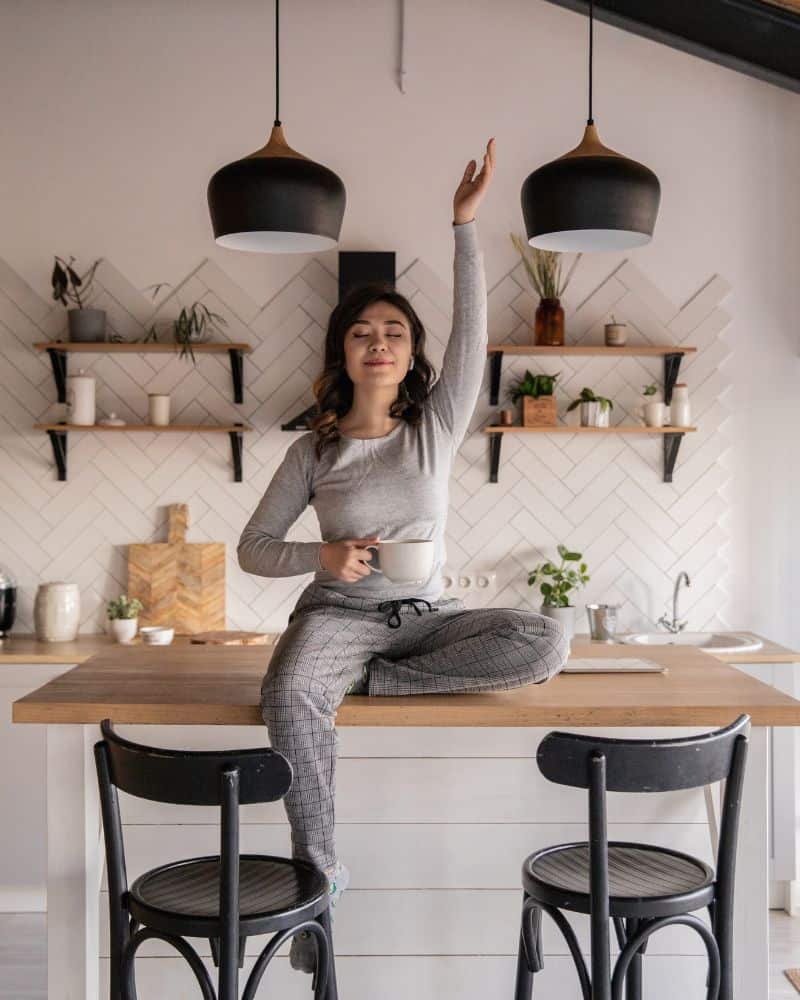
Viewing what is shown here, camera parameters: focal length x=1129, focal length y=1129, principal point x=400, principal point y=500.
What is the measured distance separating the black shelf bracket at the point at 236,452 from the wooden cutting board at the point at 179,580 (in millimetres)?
217

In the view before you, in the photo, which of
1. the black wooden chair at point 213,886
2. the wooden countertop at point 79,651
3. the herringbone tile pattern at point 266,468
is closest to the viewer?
the black wooden chair at point 213,886

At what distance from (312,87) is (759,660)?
2.53m

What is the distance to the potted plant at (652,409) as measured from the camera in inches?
156

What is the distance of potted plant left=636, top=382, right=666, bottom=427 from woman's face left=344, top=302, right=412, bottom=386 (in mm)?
1899

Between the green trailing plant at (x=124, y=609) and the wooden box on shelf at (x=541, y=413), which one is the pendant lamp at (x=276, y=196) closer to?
the wooden box on shelf at (x=541, y=413)

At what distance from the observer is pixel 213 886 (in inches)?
70.4

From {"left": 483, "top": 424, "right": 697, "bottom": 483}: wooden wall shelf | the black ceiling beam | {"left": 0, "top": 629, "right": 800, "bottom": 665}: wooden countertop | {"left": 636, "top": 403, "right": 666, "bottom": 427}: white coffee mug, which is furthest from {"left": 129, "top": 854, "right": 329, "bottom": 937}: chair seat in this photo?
the black ceiling beam

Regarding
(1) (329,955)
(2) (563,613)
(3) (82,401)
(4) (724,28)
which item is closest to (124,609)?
(3) (82,401)

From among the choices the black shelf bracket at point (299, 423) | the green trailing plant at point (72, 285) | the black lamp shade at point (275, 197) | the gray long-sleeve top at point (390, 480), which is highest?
the green trailing plant at point (72, 285)

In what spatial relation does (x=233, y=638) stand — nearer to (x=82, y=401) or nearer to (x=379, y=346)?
(x=82, y=401)

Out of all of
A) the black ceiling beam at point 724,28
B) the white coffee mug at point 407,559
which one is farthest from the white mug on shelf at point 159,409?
the white coffee mug at point 407,559

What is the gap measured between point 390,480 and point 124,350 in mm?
2108

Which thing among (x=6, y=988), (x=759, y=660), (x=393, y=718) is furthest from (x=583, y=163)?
(x=6, y=988)

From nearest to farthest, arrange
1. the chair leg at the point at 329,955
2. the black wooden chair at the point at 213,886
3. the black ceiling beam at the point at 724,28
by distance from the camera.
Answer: the black wooden chair at the point at 213,886 < the chair leg at the point at 329,955 < the black ceiling beam at the point at 724,28
